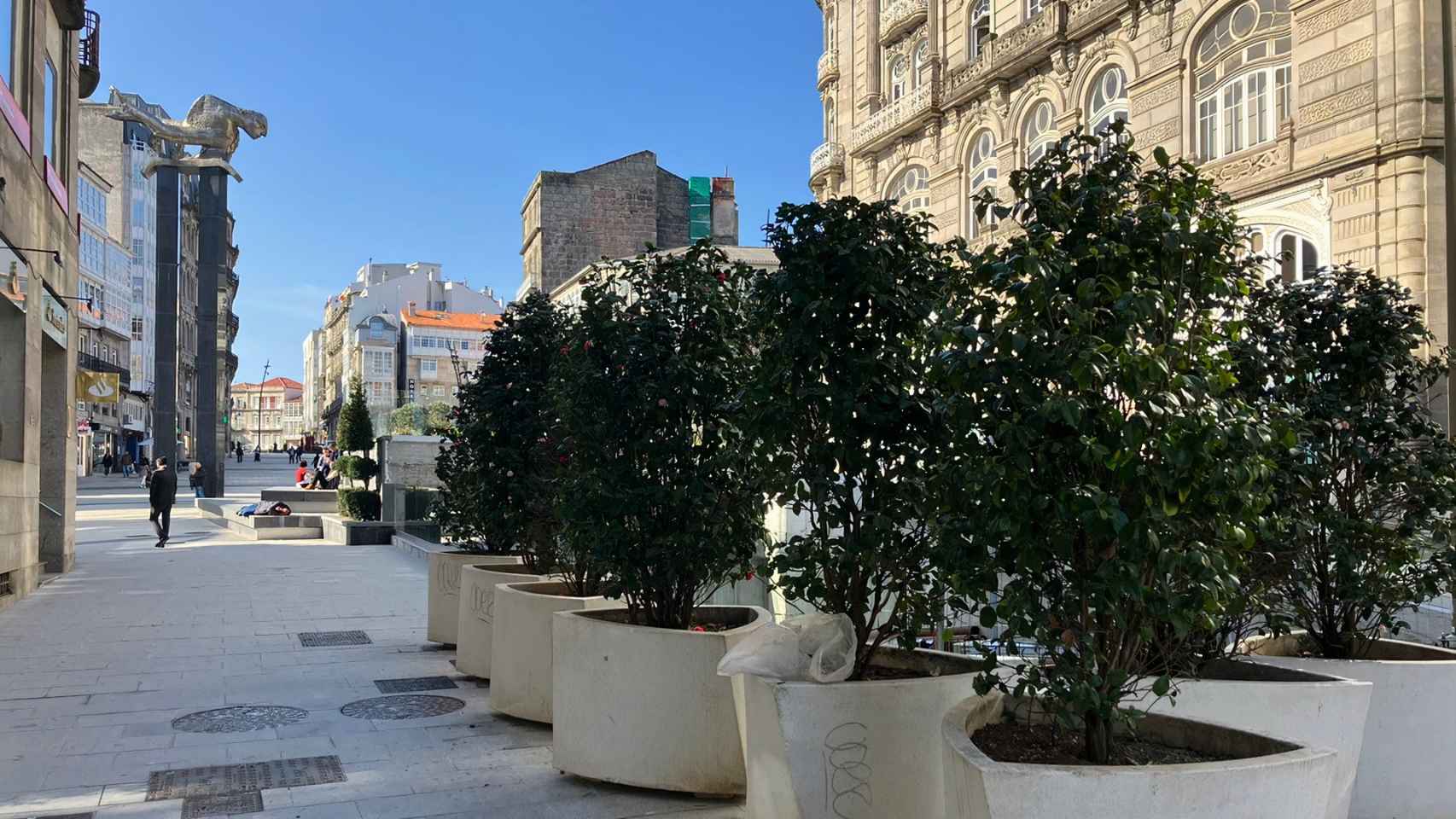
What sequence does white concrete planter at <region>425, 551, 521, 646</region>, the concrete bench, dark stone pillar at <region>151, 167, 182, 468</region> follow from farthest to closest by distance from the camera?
1. dark stone pillar at <region>151, 167, 182, 468</region>
2. the concrete bench
3. white concrete planter at <region>425, 551, 521, 646</region>

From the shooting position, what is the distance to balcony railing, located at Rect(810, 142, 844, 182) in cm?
3400

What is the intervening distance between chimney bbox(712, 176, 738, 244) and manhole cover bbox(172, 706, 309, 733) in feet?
189

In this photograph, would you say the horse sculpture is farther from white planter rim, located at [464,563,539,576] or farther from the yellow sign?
white planter rim, located at [464,563,539,576]

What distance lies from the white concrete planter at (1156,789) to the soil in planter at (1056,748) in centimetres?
33

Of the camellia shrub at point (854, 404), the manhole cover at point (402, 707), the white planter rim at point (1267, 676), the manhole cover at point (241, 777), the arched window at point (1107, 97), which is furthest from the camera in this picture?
the arched window at point (1107, 97)

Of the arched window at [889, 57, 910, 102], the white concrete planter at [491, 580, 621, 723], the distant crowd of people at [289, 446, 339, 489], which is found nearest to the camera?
the white concrete planter at [491, 580, 621, 723]

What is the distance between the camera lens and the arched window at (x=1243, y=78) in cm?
1906

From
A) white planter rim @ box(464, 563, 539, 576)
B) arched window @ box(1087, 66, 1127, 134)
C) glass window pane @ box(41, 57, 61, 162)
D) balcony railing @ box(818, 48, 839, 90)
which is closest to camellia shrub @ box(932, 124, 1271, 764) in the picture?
white planter rim @ box(464, 563, 539, 576)

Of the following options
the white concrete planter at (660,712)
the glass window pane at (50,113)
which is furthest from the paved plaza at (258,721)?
the glass window pane at (50,113)

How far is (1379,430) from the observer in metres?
4.90

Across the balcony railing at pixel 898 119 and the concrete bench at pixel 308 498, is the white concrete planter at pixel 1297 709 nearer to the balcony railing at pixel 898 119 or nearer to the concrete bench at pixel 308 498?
the balcony railing at pixel 898 119

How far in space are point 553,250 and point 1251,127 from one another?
48.8 m

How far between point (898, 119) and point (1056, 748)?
2830 cm

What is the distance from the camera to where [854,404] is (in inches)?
170
